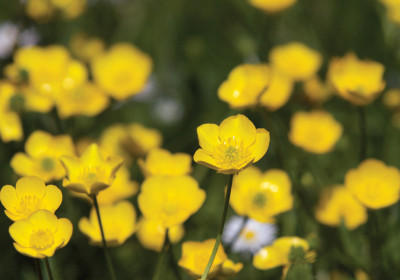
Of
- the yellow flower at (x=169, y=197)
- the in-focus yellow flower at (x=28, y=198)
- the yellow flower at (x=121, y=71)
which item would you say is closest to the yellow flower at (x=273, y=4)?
the yellow flower at (x=121, y=71)

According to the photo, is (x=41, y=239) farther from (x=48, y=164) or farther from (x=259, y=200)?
(x=259, y=200)

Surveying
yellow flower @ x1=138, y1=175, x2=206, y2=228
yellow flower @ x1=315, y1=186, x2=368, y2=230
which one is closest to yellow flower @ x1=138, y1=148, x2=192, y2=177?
yellow flower @ x1=138, y1=175, x2=206, y2=228

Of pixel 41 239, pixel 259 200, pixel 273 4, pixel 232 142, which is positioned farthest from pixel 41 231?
pixel 273 4

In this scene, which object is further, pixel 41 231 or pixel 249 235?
pixel 249 235

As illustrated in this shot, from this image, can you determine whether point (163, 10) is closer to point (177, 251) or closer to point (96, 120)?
point (96, 120)

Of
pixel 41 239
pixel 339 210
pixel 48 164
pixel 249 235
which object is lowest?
pixel 249 235

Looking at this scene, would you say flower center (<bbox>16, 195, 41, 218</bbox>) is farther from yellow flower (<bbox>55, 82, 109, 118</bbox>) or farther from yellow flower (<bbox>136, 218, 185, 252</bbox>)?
yellow flower (<bbox>55, 82, 109, 118</bbox>)
